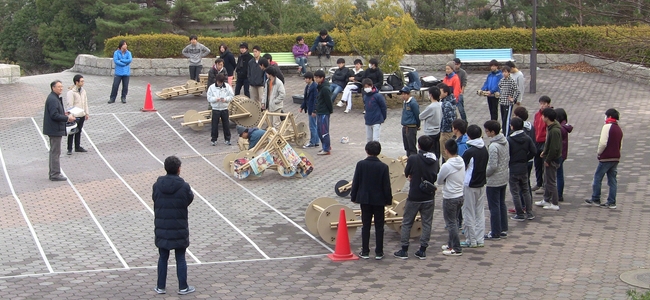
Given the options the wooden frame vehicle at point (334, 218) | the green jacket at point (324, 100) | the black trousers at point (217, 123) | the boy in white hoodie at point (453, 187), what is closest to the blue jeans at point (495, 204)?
the boy in white hoodie at point (453, 187)

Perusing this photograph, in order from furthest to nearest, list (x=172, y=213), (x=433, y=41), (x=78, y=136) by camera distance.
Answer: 1. (x=433, y=41)
2. (x=78, y=136)
3. (x=172, y=213)

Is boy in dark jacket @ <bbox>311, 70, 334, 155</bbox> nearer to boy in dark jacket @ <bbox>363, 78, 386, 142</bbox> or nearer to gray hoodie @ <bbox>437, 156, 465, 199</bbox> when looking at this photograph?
boy in dark jacket @ <bbox>363, 78, 386, 142</bbox>

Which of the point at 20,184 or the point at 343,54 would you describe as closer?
the point at 20,184

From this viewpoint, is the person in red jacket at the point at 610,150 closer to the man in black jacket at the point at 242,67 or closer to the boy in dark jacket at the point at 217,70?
the boy in dark jacket at the point at 217,70

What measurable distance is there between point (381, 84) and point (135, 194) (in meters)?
7.07

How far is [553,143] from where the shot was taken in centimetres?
1162

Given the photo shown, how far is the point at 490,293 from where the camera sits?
860cm

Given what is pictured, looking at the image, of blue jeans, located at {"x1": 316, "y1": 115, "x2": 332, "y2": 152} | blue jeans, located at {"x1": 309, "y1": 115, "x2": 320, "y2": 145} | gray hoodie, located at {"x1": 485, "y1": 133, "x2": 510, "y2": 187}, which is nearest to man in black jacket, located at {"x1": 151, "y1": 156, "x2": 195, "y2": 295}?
gray hoodie, located at {"x1": 485, "y1": 133, "x2": 510, "y2": 187}

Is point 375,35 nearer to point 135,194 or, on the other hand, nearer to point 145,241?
point 135,194

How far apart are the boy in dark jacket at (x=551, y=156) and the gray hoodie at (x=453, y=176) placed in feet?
7.67

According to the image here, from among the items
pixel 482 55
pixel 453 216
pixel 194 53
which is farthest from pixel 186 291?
pixel 482 55

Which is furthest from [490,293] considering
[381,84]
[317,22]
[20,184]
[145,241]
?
[317,22]

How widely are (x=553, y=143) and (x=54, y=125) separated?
7.50 metres

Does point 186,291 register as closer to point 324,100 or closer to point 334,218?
point 334,218
